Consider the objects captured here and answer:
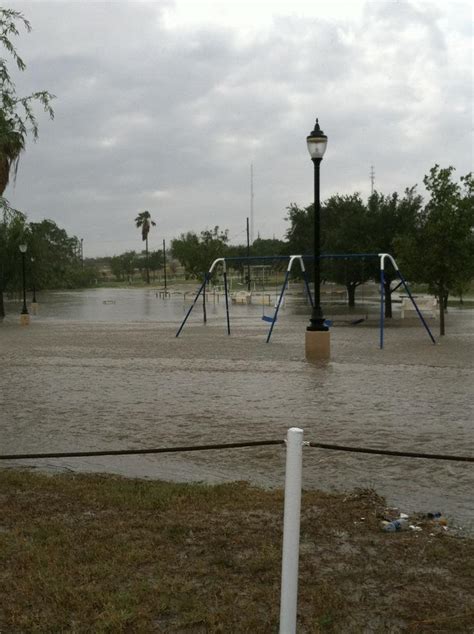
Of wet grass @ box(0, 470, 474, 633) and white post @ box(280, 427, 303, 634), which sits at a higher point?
white post @ box(280, 427, 303, 634)

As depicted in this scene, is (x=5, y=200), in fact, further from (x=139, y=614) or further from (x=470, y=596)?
(x=470, y=596)

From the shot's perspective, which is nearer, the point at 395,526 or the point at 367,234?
the point at 395,526

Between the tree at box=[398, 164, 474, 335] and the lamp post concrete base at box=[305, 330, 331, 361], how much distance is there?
6794 millimetres

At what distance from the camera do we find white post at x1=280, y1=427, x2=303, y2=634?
3178mm

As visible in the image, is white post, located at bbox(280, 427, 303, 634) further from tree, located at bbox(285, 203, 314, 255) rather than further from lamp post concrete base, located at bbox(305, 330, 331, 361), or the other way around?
tree, located at bbox(285, 203, 314, 255)

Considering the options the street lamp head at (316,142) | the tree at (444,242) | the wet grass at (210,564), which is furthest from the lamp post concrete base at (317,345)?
the wet grass at (210,564)

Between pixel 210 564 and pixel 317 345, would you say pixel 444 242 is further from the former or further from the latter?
pixel 210 564

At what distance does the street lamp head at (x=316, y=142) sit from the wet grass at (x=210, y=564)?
10.2 m

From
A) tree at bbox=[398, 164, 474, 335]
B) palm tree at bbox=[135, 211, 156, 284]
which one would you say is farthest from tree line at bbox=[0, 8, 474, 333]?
palm tree at bbox=[135, 211, 156, 284]

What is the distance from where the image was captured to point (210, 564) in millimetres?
4371

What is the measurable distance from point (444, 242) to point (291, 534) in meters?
18.8

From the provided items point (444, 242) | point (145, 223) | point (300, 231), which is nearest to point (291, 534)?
point (444, 242)

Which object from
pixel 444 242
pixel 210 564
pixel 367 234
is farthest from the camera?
pixel 367 234

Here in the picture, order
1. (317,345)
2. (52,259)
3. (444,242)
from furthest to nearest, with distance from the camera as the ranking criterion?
(52,259)
(444,242)
(317,345)
